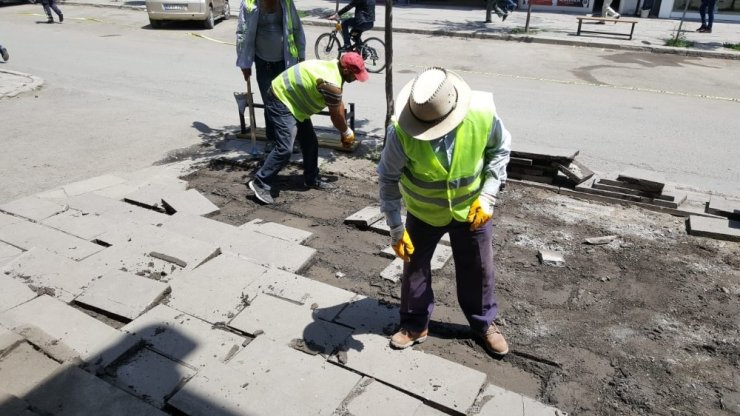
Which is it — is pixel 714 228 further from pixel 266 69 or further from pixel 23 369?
pixel 23 369

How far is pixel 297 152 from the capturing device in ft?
23.7

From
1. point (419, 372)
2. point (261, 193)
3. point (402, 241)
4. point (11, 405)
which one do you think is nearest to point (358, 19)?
point (261, 193)

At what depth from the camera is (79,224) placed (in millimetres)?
4961

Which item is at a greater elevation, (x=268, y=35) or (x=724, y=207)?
(x=268, y=35)

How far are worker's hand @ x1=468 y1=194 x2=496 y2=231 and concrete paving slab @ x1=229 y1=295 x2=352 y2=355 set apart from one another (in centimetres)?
117

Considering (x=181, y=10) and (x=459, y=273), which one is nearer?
(x=459, y=273)

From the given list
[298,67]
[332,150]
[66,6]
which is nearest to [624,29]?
[332,150]

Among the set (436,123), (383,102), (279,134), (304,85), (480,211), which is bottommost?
(383,102)

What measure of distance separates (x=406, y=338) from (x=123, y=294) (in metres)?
2.05

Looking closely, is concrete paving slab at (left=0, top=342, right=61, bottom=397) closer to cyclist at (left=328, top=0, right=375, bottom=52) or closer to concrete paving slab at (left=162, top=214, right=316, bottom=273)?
concrete paving slab at (left=162, top=214, right=316, bottom=273)

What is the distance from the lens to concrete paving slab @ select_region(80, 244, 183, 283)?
4270 mm

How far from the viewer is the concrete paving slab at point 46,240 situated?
14.8ft

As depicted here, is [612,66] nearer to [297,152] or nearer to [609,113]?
[609,113]

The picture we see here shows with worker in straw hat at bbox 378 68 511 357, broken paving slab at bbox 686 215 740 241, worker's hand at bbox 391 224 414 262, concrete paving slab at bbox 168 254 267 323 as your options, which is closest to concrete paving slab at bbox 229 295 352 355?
concrete paving slab at bbox 168 254 267 323
